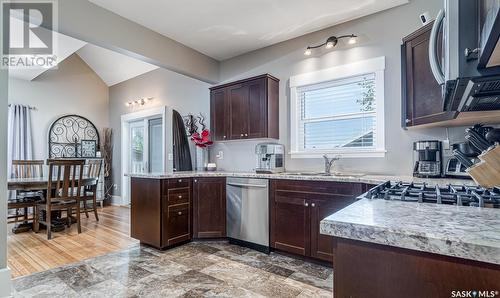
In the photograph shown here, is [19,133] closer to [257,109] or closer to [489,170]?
[257,109]

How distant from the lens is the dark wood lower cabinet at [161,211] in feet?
10.1

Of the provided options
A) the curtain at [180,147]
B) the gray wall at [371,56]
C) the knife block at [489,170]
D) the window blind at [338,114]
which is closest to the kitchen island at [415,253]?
the knife block at [489,170]

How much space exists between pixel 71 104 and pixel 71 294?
5296 mm

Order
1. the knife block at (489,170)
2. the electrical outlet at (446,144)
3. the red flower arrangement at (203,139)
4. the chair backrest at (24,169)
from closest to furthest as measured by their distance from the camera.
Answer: the knife block at (489,170) < the electrical outlet at (446,144) < the red flower arrangement at (203,139) < the chair backrest at (24,169)

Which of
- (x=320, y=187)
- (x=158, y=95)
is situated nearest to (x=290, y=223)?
(x=320, y=187)

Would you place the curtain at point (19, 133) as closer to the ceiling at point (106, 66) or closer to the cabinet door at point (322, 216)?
the ceiling at point (106, 66)

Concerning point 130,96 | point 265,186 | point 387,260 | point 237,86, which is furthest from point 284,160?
point 130,96

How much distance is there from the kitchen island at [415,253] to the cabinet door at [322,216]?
171cm

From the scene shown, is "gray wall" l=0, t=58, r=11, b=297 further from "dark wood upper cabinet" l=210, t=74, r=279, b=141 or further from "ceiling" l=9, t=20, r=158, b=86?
"ceiling" l=9, t=20, r=158, b=86

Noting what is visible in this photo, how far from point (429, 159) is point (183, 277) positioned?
256 centimetres

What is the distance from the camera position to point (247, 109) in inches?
142

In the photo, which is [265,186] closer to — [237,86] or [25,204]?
[237,86]

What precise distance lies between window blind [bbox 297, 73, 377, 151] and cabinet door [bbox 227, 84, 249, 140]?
2.49 ft

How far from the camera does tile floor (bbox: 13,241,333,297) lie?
2133 mm
